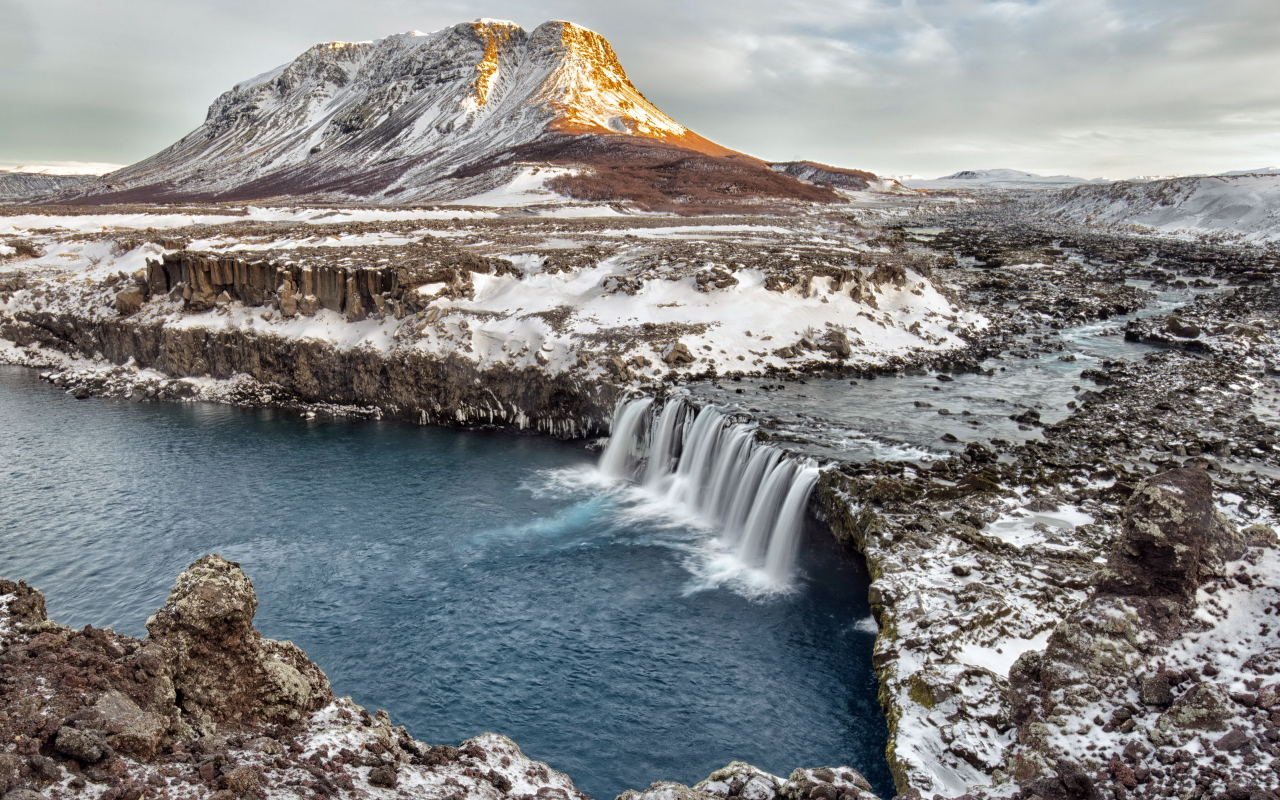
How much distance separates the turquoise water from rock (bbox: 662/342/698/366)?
528cm

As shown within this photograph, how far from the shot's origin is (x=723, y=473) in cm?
2319

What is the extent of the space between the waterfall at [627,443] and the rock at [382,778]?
1934cm

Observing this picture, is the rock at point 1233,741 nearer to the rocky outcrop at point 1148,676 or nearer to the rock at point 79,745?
the rocky outcrop at point 1148,676

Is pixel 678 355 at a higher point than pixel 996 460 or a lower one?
higher

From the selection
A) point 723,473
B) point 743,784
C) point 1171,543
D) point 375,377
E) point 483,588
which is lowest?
point 483,588

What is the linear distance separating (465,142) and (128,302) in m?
114

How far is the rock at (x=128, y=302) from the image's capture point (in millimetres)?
41250

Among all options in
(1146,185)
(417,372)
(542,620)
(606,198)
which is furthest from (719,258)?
(1146,185)

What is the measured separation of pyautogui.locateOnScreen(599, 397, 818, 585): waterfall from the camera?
19.7m

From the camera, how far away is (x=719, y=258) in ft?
132

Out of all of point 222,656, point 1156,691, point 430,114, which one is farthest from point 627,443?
point 430,114

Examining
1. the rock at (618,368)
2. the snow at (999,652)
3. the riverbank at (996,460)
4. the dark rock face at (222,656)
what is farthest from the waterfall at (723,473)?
the dark rock face at (222,656)

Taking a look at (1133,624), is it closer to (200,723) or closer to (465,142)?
(200,723)

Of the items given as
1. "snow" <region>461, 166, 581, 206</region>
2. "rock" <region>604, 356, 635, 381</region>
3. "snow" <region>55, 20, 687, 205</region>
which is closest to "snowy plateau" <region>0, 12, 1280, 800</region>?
"rock" <region>604, 356, 635, 381</region>
